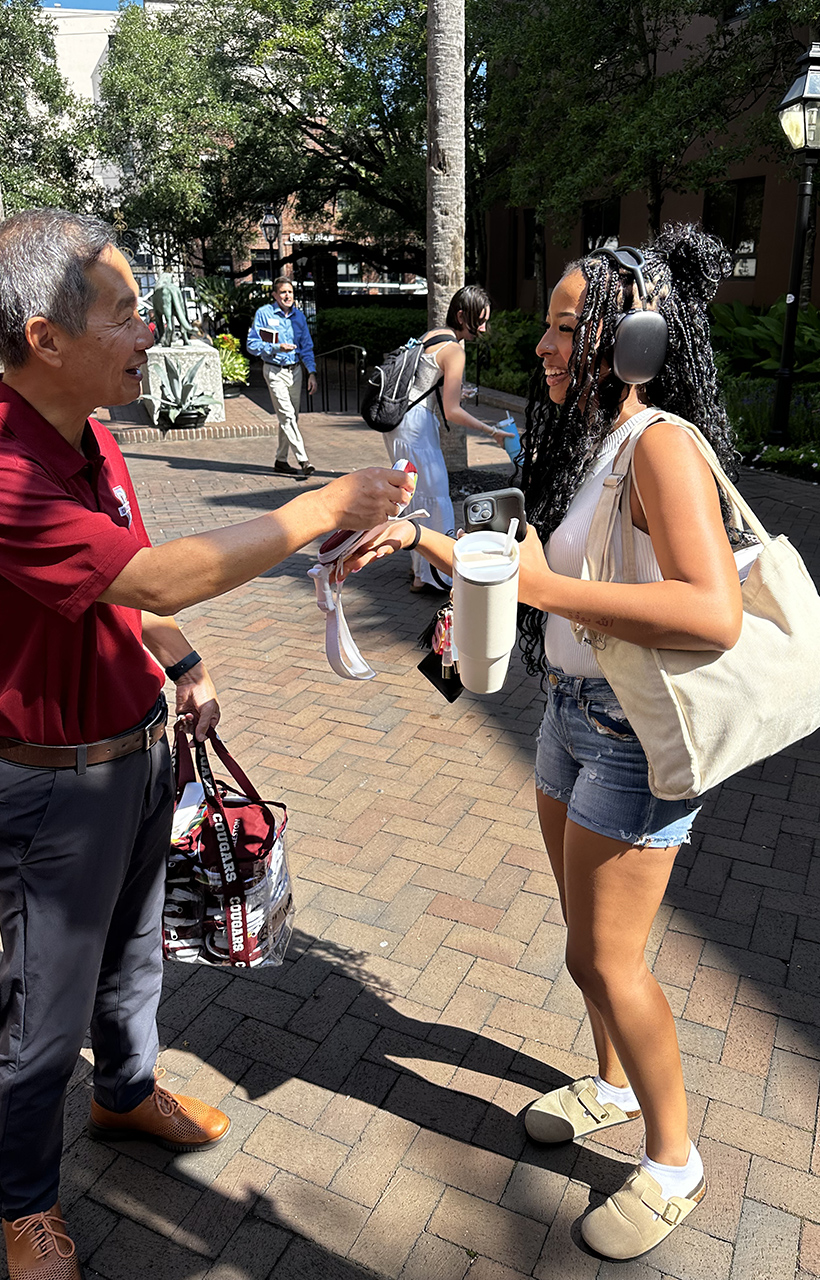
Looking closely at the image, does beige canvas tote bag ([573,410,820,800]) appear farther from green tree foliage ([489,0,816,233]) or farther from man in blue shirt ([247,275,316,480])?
green tree foliage ([489,0,816,233])

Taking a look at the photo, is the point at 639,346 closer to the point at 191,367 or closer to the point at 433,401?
the point at 433,401

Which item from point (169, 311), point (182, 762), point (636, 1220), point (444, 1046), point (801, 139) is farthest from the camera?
point (169, 311)

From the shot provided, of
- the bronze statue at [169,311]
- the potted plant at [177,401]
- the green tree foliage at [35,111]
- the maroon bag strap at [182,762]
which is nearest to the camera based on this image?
the maroon bag strap at [182,762]

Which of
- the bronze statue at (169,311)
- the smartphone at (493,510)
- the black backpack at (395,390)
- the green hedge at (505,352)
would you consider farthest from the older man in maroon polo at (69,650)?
the green hedge at (505,352)

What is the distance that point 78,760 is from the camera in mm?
1954

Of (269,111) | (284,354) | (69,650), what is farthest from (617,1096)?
(269,111)

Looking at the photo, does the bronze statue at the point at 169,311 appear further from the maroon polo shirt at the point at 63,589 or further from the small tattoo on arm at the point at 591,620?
the small tattoo on arm at the point at 591,620

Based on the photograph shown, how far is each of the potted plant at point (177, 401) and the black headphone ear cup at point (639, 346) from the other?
1218cm

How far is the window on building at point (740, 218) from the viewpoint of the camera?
17609mm

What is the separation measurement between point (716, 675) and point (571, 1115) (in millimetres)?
1353

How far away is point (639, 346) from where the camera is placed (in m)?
1.78

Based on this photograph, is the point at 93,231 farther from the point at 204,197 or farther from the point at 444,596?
the point at 204,197

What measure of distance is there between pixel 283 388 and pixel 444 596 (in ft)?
15.4

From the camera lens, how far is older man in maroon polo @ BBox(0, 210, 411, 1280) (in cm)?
173
